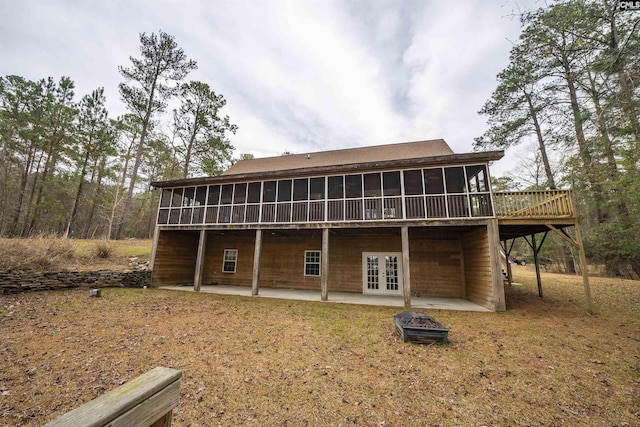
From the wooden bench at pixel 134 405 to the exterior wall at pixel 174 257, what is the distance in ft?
42.7

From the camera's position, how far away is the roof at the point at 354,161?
923 centimetres

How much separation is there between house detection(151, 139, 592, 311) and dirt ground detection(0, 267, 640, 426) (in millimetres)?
2760

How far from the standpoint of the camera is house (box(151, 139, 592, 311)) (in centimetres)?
880

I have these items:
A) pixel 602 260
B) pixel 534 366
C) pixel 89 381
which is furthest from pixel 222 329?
pixel 602 260

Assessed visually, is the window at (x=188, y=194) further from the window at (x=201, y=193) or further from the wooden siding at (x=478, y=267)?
the wooden siding at (x=478, y=267)

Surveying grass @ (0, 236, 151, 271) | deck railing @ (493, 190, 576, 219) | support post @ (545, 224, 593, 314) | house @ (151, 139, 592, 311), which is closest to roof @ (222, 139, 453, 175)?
house @ (151, 139, 592, 311)

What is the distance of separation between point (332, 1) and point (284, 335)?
1316cm

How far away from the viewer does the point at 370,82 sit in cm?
1498

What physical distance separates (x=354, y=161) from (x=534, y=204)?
26.8ft

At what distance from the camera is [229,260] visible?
14461mm

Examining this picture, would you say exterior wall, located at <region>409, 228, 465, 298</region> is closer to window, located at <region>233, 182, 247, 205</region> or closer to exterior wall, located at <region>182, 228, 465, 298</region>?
exterior wall, located at <region>182, 228, 465, 298</region>

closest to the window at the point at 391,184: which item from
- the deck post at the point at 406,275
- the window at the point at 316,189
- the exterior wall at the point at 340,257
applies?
the exterior wall at the point at 340,257

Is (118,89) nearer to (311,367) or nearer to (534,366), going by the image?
(311,367)

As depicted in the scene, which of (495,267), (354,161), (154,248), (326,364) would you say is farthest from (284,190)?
(326,364)
